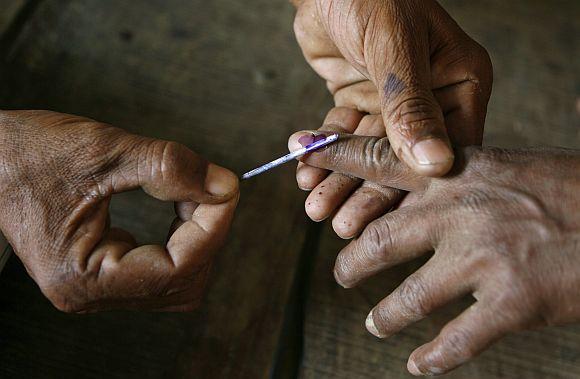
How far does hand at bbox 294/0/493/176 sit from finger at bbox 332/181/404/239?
7.1 inches

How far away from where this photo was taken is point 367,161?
1201 mm

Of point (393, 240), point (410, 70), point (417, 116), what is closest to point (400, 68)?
point (410, 70)

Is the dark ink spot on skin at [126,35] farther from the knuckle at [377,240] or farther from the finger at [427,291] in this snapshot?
the finger at [427,291]

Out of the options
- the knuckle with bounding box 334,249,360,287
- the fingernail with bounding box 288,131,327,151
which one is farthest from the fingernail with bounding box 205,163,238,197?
the knuckle with bounding box 334,249,360,287

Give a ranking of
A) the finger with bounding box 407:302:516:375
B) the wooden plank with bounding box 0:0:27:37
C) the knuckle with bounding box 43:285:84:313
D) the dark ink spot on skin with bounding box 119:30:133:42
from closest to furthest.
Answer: the finger with bounding box 407:302:516:375, the knuckle with bounding box 43:285:84:313, the wooden plank with bounding box 0:0:27:37, the dark ink spot on skin with bounding box 119:30:133:42

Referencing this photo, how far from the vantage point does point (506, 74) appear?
2.02 metres

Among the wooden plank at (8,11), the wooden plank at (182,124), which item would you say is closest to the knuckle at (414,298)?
the wooden plank at (182,124)

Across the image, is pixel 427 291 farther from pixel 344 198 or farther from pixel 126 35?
pixel 126 35

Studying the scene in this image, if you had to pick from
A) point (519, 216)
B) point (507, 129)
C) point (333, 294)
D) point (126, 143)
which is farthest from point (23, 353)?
point (507, 129)

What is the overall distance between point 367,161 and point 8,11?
1.31m

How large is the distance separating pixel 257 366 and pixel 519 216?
721 millimetres

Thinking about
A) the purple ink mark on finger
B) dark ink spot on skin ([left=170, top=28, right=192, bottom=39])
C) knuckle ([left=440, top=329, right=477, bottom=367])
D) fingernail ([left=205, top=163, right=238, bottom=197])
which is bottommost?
knuckle ([left=440, top=329, right=477, bottom=367])

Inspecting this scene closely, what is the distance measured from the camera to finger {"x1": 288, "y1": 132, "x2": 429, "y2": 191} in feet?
3.89

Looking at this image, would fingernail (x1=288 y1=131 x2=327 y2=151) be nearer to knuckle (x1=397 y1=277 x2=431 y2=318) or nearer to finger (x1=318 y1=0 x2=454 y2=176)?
finger (x1=318 y1=0 x2=454 y2=176)
